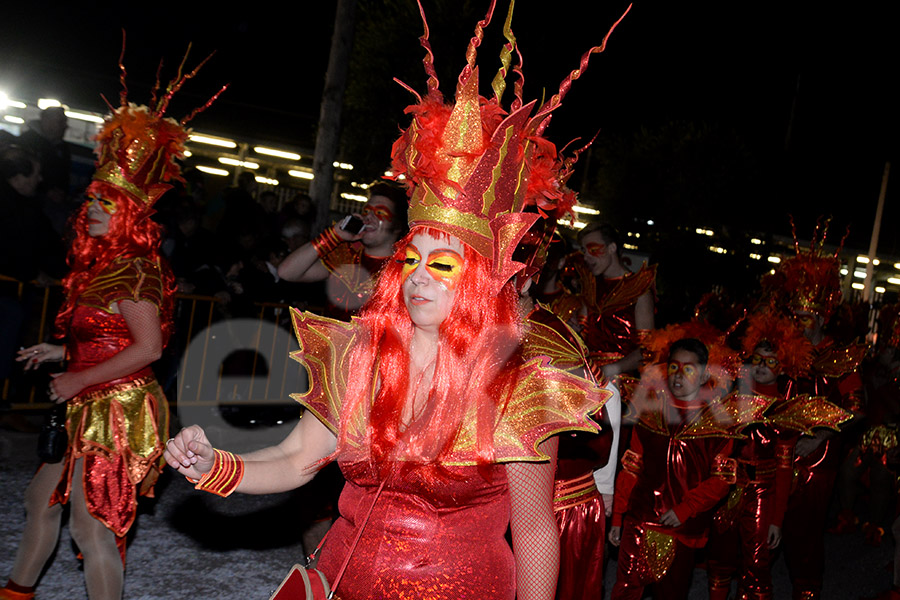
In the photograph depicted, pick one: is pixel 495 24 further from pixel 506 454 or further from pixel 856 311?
pixel 506 454

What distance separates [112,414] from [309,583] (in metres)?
1.95

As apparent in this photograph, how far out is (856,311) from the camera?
849 cm

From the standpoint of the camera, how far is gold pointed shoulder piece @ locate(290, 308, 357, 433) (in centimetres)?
243

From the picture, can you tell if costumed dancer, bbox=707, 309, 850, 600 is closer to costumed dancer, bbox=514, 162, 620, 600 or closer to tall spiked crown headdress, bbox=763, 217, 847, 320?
tall spiked crown headdress, bbox=763, 217, 847, 320

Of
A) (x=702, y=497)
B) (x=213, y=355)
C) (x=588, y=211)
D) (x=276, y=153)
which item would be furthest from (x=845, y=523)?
(x=588, y=211)

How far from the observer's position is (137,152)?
12.8 feet

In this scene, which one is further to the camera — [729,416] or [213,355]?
[213,355]

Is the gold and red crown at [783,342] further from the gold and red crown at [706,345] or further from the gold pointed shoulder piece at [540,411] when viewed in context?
the gold pointed shoulder piece at [540,411]

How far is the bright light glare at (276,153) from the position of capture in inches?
801

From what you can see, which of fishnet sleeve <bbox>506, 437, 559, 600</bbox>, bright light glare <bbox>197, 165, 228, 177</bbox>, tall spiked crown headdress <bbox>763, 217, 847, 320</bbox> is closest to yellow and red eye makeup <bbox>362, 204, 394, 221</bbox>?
fishnet sleeve <bbox>506, 437, 559, 600</bbox>

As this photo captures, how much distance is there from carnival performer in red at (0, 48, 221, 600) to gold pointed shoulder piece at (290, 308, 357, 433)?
1.52 metres

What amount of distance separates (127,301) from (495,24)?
16.1m

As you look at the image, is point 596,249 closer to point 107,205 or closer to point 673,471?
point 673,471

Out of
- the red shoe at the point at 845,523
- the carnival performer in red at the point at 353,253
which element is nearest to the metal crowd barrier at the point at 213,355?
the carnival performer in red at the point at 353,253
